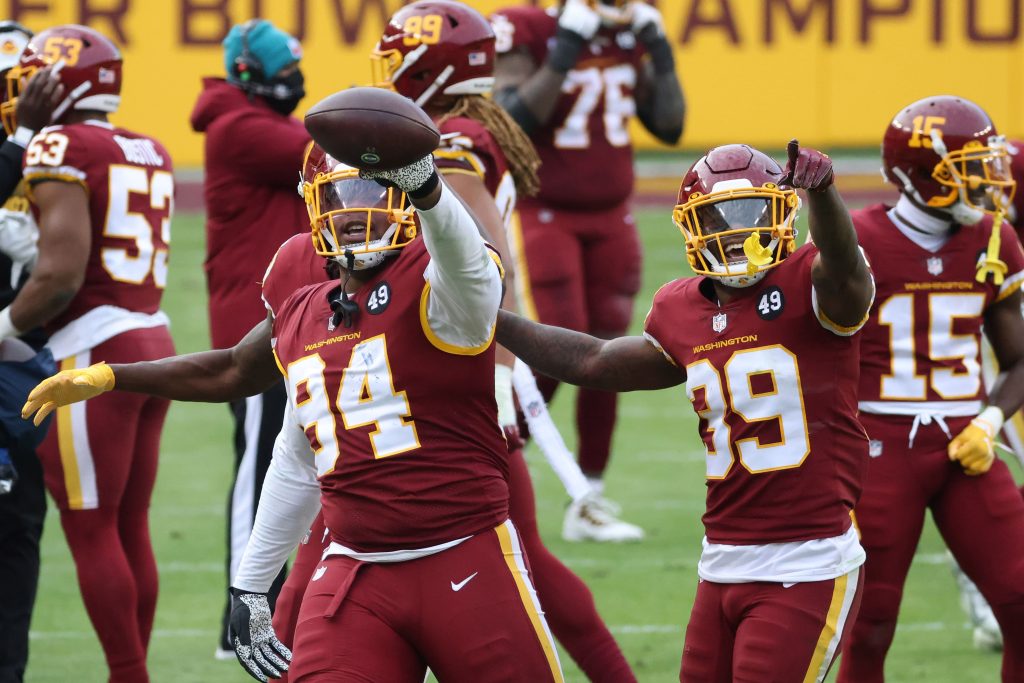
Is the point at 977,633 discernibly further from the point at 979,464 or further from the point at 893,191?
the point at 893,191

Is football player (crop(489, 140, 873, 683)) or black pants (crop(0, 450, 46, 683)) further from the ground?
football player (crop(489, 140, 873, 683))

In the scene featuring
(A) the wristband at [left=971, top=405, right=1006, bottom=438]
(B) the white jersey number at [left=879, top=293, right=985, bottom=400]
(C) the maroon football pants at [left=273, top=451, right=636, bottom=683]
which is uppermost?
(B) the white jersey number at [left=879, top=293, right=985, bottom=400]

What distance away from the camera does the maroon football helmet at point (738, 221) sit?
372cm

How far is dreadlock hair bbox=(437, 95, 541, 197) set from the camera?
492cm

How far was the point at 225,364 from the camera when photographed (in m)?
3.99

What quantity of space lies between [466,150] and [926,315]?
1.30 m

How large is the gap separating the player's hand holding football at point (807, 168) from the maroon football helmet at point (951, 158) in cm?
130

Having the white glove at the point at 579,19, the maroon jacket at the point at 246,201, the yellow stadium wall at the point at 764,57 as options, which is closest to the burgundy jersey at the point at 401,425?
the maroon jacket at the point at 246,201

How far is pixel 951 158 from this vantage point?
4613mm

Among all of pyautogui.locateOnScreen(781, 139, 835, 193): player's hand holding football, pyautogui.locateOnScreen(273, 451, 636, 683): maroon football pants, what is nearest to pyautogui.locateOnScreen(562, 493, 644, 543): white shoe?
pyautogui.locateOnScreen(273, 451, 636, 683): maroon football pants

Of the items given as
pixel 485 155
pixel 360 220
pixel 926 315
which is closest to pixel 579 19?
pixel 485 155

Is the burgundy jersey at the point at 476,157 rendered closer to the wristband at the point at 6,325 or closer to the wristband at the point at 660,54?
the wristband at the point at 6,325

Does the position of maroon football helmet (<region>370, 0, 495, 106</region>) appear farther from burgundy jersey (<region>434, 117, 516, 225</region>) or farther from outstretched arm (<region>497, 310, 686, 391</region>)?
outstretched arm (<region>497, 310, 686, 391</region>)

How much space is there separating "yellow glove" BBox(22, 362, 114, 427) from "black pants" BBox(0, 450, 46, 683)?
0.84 metres
